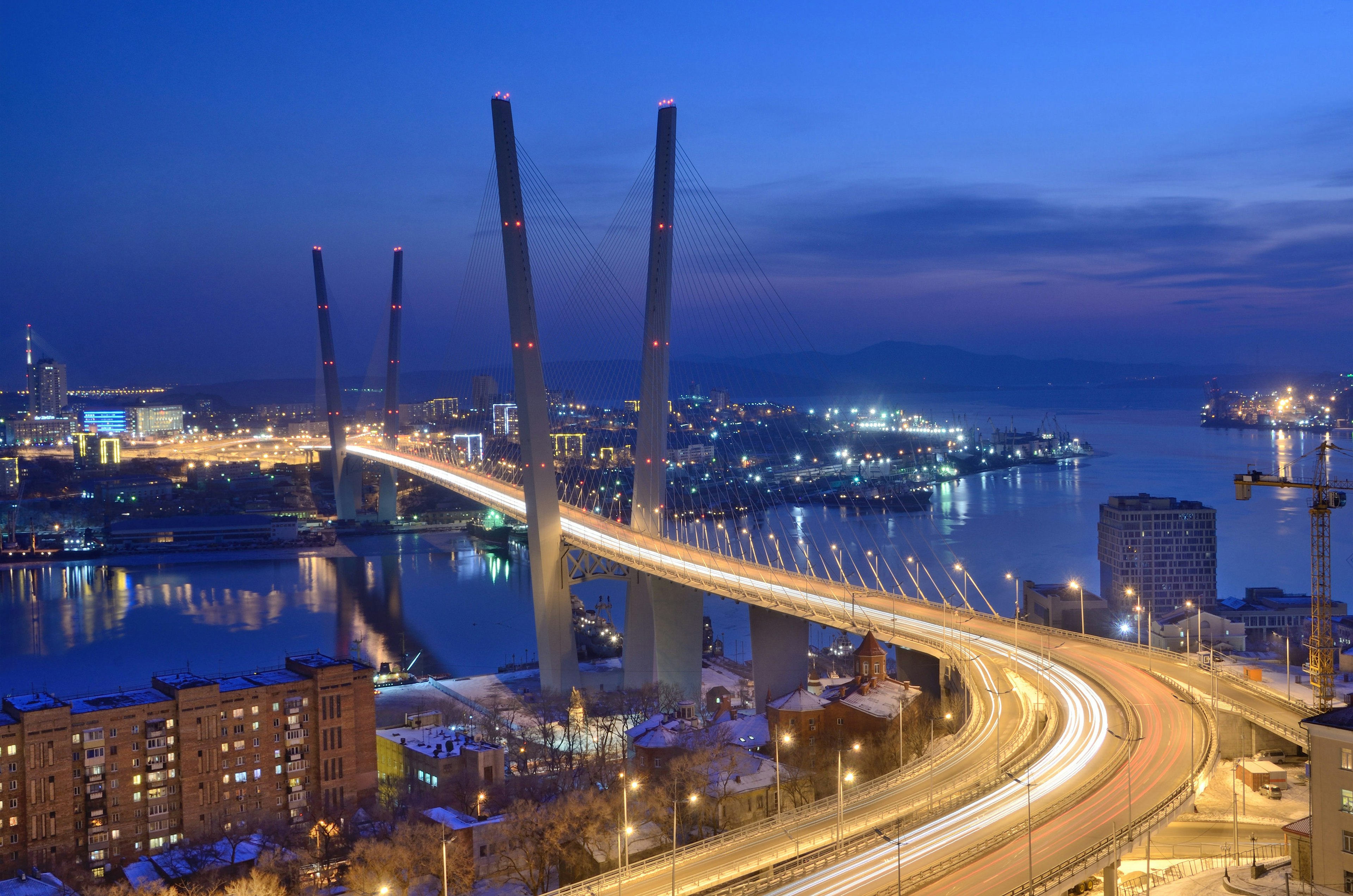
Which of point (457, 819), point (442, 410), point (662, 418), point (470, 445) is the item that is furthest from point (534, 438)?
point (442, 410)

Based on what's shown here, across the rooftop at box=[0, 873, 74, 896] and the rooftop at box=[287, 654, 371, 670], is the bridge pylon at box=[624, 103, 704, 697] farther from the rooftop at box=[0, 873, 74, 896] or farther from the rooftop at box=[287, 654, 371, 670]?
the rooftop at box=[0, 873, 74, 896]

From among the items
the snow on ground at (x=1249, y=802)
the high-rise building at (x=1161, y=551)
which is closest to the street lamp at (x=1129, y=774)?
the snow on ground at (x=1249, y=802)

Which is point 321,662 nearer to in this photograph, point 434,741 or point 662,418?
point 434,741

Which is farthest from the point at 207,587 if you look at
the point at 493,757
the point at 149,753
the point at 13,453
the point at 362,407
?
the point at 362,407

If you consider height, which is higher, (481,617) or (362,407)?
(362,407)

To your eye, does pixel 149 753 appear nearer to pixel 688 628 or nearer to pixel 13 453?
pixel 688 628

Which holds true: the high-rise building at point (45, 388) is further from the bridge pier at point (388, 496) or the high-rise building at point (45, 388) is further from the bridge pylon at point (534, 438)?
the bridge pylon at point (534, 438)
